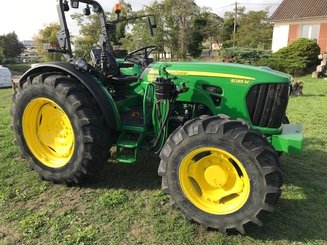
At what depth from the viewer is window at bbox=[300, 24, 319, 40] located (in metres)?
22.6

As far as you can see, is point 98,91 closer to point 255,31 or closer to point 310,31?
point 310,31

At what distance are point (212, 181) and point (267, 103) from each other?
1.02 metres

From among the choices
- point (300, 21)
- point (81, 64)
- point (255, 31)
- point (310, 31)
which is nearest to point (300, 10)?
point (300, 21)

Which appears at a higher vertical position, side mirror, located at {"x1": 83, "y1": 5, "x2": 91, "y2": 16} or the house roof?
the house roof

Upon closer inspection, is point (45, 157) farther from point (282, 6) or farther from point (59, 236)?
point (282, 6)

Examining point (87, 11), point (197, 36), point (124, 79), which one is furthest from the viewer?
point (197, 36)

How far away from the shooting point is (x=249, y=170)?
294 centimetres

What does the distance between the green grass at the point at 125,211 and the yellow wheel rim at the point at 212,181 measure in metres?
0.25

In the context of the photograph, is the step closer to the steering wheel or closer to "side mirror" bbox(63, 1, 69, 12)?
the steering wheel

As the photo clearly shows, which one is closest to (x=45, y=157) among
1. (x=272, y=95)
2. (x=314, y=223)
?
(x=272, y=95)

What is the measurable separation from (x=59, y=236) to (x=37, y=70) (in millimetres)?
1978

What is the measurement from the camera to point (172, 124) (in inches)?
152

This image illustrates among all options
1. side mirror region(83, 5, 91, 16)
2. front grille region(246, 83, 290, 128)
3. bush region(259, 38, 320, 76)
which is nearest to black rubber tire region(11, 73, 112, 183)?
side mirror region(83, 5, 91, 16)

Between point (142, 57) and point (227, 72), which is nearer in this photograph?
point (227, 72)
